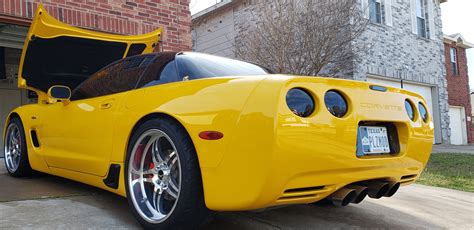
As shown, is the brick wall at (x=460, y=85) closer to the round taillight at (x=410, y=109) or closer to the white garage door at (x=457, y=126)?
the white garage door at (x=457, y=126)

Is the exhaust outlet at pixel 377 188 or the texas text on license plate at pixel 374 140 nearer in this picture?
the texas text on license plate at pixel 374 140

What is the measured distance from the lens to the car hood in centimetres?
433

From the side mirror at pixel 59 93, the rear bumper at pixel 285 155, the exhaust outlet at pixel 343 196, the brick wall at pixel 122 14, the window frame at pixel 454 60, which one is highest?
the window frame at pixel 454 60

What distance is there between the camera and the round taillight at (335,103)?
93.8 inches

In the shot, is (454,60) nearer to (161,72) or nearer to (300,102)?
(161,72)

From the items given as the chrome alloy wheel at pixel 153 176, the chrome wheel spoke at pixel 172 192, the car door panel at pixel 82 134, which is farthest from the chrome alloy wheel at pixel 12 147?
the chrome wheel spoke at pixel 172 192

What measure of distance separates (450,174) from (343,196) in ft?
17.7

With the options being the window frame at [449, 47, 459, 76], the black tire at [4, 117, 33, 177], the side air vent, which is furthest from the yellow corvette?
the window frame at [449, 47, 459, 76]

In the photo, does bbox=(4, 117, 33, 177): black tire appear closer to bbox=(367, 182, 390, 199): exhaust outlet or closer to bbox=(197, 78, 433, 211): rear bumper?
bbox=(197, 78, 433, 211): rear bumper

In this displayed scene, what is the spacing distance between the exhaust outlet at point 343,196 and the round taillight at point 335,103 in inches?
18.2

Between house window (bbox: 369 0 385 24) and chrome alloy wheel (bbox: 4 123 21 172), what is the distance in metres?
11.4

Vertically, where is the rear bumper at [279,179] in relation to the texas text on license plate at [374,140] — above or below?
below

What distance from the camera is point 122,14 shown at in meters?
6.35

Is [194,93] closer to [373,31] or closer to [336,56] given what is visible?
[336,56]
